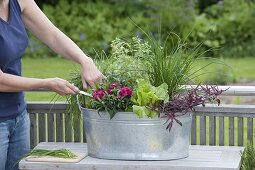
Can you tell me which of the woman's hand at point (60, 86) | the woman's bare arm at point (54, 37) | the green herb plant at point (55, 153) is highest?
the woman's bare arm at point (54, 37)

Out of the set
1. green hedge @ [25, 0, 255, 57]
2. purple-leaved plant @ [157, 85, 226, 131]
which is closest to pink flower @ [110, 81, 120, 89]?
purple-leaved plant @ [157, 85, 226, 131]

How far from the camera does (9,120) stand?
3729mm

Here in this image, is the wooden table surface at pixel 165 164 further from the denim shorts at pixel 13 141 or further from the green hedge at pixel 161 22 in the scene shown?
the green hedge at pixel 161 22

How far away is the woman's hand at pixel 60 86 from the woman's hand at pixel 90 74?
0.17 meters

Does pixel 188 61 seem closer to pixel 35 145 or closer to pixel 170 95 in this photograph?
pixel 170 95

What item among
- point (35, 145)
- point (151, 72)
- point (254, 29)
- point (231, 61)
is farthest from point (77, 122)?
point (254, 29)

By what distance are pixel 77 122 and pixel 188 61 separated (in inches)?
30.6

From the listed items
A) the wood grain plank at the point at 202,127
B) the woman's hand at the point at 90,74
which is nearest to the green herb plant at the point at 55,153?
the woman's hand at the point at 90,74

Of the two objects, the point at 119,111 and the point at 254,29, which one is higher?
the point at 254,29

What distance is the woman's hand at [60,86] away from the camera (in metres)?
3.57

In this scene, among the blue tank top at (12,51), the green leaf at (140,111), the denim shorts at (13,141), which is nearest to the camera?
the green leaf at (140,111)

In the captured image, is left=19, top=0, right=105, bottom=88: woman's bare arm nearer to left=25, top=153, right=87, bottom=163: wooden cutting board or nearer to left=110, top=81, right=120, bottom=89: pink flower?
left=110, top=81, right=120, bottom=89: pink flower

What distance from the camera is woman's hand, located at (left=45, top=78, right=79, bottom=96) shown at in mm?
Result: 3566

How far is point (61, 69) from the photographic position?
984 centimetres
